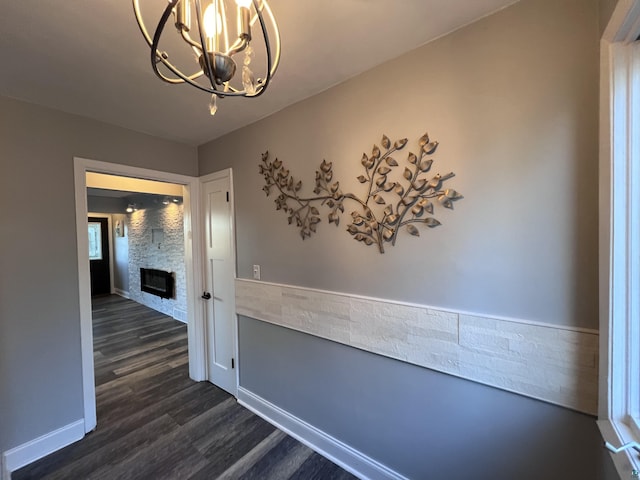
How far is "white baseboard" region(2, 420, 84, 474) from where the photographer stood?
1763mm

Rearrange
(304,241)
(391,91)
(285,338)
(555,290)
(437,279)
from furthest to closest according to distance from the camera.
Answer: (285,338) → (304,241) → (391,91) → (437,279) → (555,290)

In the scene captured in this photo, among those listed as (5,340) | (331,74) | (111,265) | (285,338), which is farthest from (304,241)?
(111,265)

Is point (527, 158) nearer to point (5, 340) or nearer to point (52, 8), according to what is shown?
point (52, 8)

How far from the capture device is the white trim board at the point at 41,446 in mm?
1768

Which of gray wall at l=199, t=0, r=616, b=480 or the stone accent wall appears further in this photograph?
the stone accent wall

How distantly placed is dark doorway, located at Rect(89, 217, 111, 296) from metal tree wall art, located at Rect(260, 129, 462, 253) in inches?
298

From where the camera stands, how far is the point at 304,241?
191 centimetres

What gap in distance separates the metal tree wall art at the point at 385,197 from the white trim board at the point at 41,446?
2.26 meters

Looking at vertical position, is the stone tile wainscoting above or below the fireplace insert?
above

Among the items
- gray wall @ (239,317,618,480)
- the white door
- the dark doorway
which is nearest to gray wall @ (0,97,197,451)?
the white door

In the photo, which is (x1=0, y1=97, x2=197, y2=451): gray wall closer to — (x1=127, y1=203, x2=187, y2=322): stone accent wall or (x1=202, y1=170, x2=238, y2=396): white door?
(x1=202, y1=170, x2=238, y2=396): white door

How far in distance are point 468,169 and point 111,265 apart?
28.4 ft

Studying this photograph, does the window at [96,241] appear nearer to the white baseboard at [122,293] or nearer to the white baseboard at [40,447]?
the white baseboard at [122,293]

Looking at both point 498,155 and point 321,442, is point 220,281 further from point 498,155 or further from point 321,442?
point 498,155
